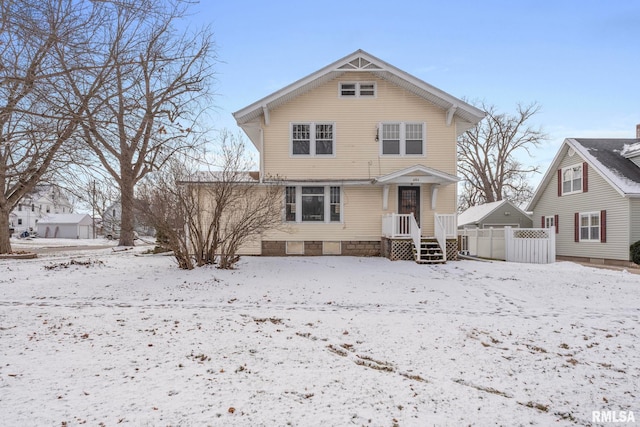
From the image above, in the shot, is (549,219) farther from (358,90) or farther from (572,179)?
(358,90)

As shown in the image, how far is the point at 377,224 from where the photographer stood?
1557 cm

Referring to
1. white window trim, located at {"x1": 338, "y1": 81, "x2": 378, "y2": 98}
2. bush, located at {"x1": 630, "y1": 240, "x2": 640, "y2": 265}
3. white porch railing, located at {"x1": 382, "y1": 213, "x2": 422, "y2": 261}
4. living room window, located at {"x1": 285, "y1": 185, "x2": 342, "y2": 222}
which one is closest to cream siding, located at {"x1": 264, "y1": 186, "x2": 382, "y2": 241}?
living room window, located at {"x1": 285, "y1": 185, "x2": 342, "y2": 222}

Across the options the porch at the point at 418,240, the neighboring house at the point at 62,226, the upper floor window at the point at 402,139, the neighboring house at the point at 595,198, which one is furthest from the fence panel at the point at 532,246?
the neighboring house at the point at 62,226

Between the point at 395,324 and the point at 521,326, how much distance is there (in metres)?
2.00

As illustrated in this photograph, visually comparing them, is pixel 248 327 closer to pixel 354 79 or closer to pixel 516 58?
pixel 354 79

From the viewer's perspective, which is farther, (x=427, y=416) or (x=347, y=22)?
(x=347, y=22)

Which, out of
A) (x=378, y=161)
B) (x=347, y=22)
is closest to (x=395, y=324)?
(x=347, y=22)

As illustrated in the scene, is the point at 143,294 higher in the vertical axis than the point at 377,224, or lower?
lower

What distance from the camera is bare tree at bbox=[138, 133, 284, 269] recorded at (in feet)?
33.9

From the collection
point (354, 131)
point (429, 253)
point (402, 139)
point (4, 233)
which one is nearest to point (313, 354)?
point (429, 253)

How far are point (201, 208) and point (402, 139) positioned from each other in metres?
8.64

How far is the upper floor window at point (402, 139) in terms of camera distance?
15555 mm

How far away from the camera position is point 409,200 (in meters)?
15.6

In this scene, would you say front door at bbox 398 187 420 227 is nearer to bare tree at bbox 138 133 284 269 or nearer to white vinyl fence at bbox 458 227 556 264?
white vinyl fence at bbox 458 227 556 264
